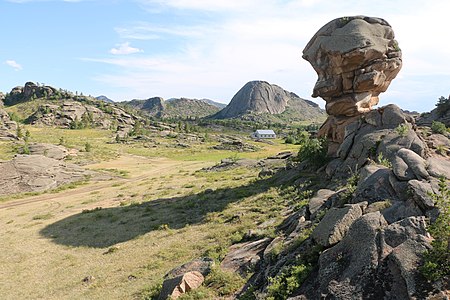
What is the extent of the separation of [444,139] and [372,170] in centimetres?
1436

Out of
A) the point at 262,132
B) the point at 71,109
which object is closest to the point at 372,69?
the point at 262,132

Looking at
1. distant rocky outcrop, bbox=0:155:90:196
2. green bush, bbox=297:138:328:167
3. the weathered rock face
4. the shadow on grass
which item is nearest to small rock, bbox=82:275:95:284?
the shadow on grass

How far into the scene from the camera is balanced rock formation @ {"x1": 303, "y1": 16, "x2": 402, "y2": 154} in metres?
30.9

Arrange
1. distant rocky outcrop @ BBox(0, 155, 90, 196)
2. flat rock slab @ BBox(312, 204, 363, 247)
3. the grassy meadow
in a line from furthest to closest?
distant rocky outcrop @ BBox(0, 155, 90, 196) < the grassy meadow < flat rock slab @ BBox(312, 204, 363, 247)

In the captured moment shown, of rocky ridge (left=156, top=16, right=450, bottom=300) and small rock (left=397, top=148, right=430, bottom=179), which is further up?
small rock (left=397, top=148, right=430, bottom=179)

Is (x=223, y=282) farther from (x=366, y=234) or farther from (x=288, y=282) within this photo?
(x=366, y=234)

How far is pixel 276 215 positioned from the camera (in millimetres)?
25484

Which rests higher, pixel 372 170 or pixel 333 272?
pixel 372 170

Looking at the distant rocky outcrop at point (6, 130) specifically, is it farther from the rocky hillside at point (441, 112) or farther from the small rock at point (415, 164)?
the small rock at point (415, 164)

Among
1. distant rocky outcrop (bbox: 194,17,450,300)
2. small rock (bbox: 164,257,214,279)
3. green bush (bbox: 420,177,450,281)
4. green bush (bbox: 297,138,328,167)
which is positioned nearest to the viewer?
green bush (bbox: 420,177,450,281)

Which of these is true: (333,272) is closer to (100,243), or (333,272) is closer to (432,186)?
(432,186)

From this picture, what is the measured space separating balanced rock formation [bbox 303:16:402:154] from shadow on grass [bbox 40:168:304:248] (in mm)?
8241

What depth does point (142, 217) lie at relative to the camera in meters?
33.1

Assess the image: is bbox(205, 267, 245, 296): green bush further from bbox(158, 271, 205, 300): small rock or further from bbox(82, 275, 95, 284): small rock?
bbox(82, 275, 95, 284): small rock
